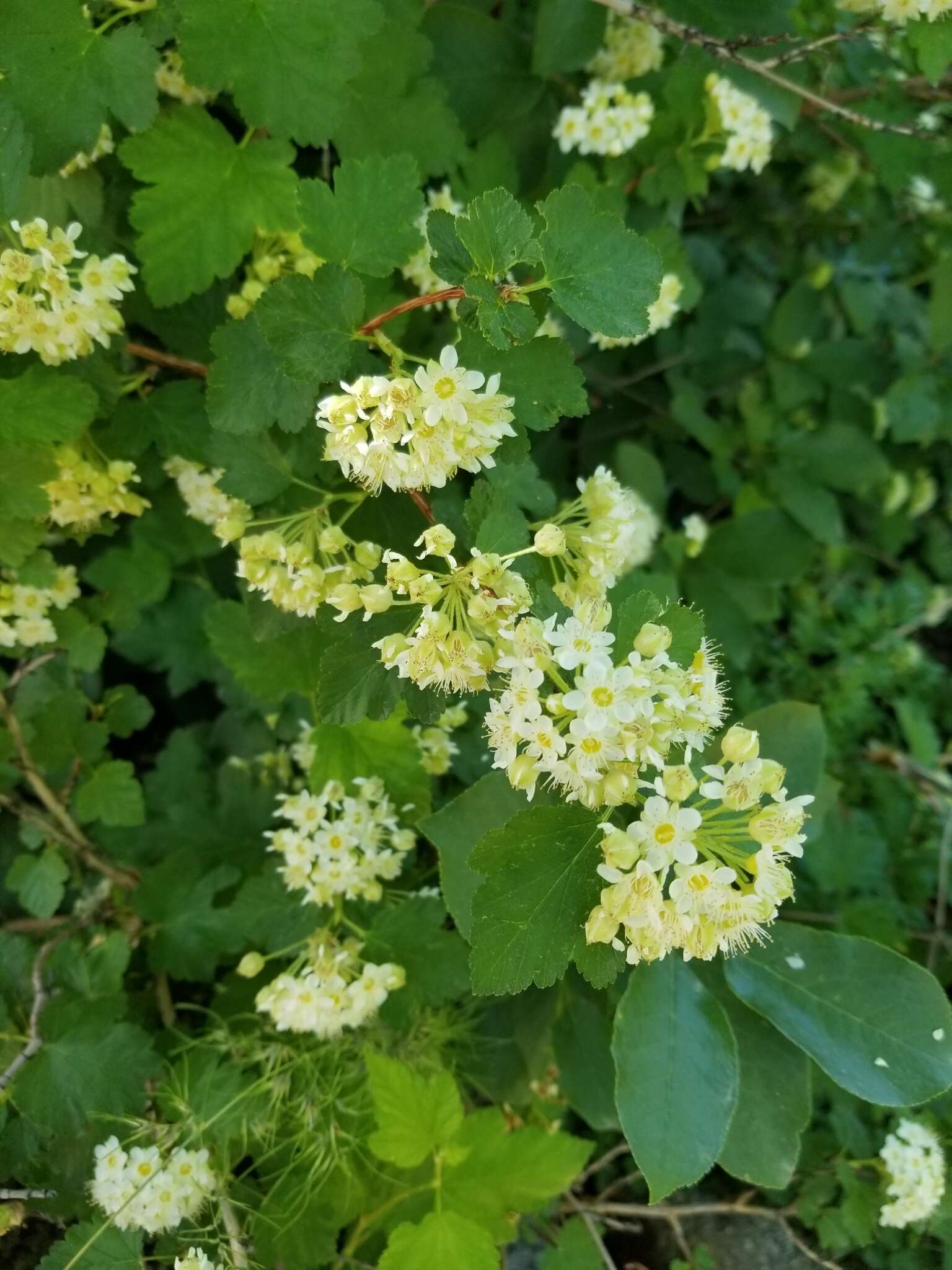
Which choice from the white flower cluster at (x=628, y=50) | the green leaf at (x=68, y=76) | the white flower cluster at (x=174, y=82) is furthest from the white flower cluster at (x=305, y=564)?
the white flower cluster at (x=628, y=50)

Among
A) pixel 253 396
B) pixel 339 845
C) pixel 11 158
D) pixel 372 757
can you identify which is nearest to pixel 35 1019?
pixel 339 845

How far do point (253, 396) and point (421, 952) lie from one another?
0.86 meters

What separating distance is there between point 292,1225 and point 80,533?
3.66 ft

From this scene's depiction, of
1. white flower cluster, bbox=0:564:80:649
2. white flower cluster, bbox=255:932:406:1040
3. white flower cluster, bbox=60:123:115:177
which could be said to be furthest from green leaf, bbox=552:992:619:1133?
white flower cluster, bbox=60:123:115:177

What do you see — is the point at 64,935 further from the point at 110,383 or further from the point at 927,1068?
the point at 927,1068

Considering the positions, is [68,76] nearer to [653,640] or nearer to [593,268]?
[593,268]

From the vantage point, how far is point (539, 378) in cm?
105

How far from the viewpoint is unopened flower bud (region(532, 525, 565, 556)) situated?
0.99m

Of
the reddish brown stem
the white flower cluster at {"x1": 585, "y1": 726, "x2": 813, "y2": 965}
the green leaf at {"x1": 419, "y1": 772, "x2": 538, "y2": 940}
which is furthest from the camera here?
the green leaf at {"x1": 419, "y1": 772, "x2": 538, "y2": 940}

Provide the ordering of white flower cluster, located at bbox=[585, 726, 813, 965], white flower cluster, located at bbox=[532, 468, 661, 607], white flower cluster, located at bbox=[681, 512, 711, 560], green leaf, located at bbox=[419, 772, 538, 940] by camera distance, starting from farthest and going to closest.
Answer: white flower cluster, located at bbox=[681, 512, 711, 560]
green leaf, located at bbox=[419, 772, 538, 940]
white flower cluster, located at bbox=[532, 468, 661, 607]
white flower cluster, located at bbox=[585, 726, 813, 965]

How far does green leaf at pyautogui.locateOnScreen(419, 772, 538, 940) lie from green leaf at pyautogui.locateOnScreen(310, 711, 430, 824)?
0.15 m

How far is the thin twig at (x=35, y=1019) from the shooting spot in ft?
4.20

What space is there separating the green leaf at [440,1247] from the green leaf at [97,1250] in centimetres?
33

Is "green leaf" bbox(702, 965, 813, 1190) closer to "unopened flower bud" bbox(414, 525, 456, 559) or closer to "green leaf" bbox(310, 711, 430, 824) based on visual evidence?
"green leaf" bbox(310, 711, 430, 824)
